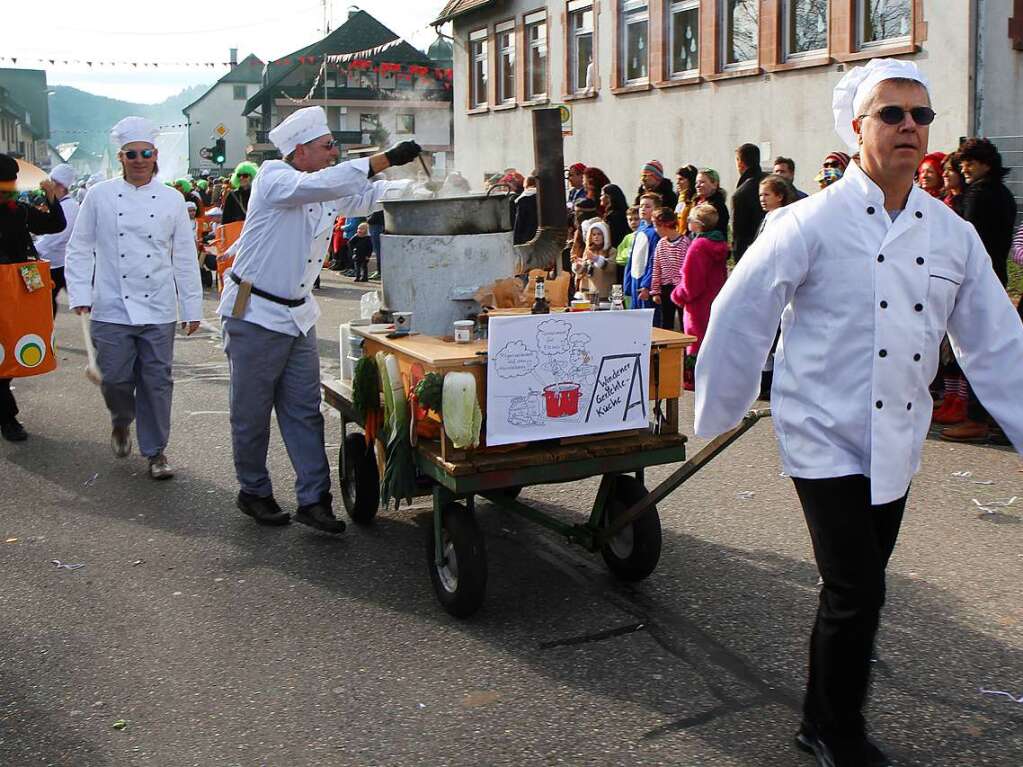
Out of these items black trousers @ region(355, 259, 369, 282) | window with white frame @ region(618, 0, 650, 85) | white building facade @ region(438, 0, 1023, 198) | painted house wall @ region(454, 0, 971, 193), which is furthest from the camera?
window with white frame @ region(618, 0, 650, 85)

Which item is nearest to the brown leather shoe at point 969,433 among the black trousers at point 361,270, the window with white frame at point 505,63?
the black trousers at point 361,270

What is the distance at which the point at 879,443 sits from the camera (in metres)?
3.29

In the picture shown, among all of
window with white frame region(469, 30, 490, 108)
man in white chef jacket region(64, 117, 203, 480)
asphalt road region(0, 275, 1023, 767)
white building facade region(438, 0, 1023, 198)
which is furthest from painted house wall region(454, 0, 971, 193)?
man in white chef jacket region(64, 117, 203, 480)

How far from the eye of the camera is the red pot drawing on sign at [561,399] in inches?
193

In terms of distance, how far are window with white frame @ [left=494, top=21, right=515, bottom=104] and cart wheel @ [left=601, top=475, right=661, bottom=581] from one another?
23054 millimetres

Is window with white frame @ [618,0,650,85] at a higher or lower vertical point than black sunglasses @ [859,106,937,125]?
higher

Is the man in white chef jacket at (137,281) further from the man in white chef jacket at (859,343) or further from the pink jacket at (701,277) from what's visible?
the man in white chef jacket at (859,343)

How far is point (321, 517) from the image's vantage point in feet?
19.8

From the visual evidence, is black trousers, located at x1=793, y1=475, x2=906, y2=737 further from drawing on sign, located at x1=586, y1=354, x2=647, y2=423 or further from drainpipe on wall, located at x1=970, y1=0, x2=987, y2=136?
drainpipe on wall, located at x1=970, y1=0, x2=987, y2=136

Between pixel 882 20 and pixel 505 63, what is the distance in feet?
43.7

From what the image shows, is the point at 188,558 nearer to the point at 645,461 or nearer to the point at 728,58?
the point at 645,461

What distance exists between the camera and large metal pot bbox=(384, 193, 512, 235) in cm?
562

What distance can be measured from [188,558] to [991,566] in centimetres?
359

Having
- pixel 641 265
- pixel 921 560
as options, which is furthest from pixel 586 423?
pixel 641 265
